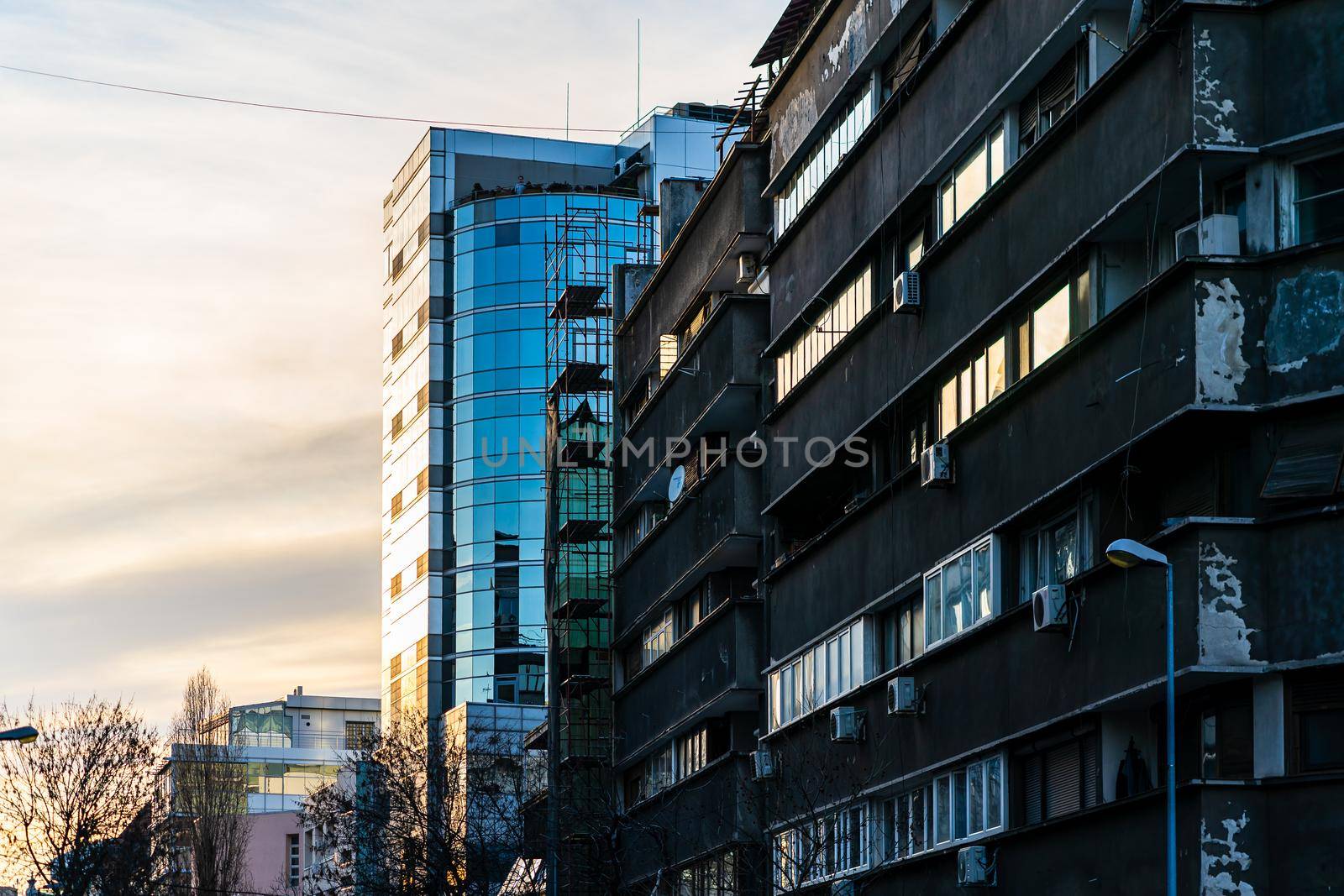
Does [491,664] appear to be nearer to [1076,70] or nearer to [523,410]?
[523,410]

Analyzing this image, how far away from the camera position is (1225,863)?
20.2 metres

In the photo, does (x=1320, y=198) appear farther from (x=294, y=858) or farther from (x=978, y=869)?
(x=294, y=858)

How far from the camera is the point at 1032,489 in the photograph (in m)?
25.5

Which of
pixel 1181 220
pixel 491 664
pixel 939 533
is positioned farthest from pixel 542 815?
pixel 491 664

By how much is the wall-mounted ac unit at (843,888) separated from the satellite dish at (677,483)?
50.4 ft

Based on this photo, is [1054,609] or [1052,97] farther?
[1052,97]

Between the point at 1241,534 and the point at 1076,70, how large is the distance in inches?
276

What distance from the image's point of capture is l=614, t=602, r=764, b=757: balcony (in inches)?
1545

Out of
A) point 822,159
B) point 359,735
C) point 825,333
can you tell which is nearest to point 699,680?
point 825,333

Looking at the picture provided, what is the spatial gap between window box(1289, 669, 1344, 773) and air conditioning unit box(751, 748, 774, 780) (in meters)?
16.4

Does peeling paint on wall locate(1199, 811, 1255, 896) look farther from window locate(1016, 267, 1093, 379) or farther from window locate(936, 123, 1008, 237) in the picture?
window locate(936, 123, 1008, 237)

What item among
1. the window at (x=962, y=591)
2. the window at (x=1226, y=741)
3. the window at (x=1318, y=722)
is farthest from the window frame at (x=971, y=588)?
the window at (x=1318, y=722)

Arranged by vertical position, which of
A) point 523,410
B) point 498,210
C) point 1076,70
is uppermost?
point 498,210

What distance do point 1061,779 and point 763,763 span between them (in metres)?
12.2
